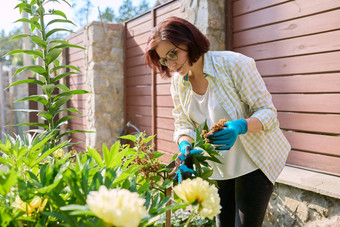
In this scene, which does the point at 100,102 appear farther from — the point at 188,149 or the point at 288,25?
the point at 188,149

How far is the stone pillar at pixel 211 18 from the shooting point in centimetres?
281

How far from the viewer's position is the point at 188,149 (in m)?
0.94

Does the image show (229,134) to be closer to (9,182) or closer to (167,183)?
(167,183)

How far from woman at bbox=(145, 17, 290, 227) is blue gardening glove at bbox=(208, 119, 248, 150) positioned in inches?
0.8

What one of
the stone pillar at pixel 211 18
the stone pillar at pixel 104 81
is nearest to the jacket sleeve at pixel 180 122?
the stone pillar at pixel 211 18

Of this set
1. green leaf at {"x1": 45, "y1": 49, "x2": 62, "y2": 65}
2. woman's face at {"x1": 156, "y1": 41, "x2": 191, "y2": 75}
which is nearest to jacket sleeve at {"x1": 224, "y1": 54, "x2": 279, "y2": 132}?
woman's face at {"x1": 156, "y1": 41, "x2": 191, "y2": 75}

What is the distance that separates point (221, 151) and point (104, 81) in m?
3.83

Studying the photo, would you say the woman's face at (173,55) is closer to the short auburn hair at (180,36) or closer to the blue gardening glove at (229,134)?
the short auburn hair at (180,36)

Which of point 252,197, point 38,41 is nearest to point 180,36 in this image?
point 38,41

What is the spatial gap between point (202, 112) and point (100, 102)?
366cm

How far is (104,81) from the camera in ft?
16.5

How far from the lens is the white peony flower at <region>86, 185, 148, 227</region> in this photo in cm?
37

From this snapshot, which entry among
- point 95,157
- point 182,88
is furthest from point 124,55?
point 95,157

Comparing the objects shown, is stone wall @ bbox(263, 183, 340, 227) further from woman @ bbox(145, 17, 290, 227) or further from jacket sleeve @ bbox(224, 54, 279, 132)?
jacket sleeve @ bbox(224, 54, 279, 132)
